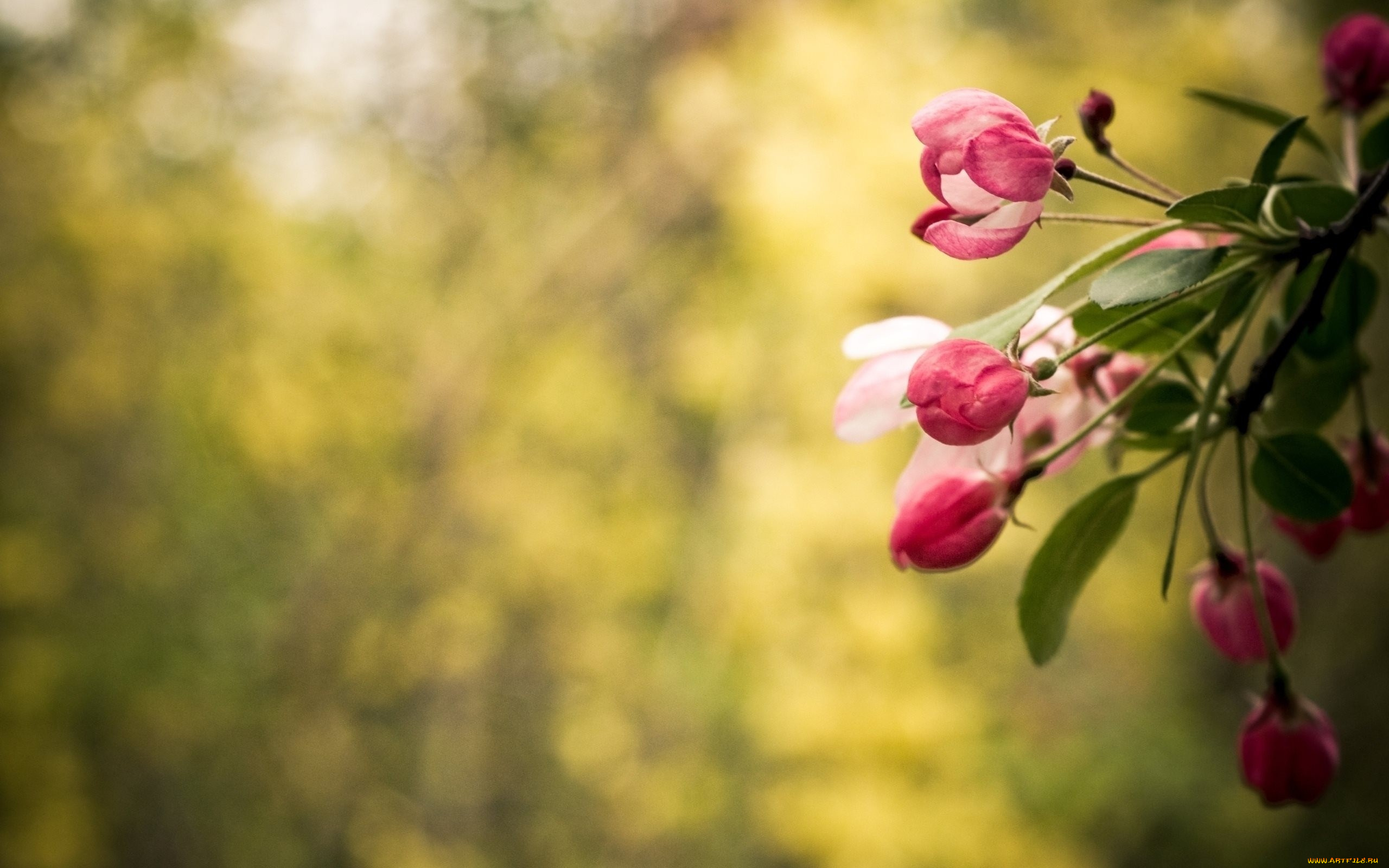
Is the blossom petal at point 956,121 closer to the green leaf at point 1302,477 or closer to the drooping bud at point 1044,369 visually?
the drooping bud at point 1044,369

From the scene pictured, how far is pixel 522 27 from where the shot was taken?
233 centimetres

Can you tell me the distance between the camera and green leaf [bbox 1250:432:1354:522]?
334 millimetres

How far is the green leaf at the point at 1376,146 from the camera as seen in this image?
1.27 ft

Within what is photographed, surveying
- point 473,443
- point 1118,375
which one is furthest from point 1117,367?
point 473,443

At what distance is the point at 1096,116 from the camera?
35cm

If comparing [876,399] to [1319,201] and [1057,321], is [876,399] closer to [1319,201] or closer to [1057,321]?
[1057,321]

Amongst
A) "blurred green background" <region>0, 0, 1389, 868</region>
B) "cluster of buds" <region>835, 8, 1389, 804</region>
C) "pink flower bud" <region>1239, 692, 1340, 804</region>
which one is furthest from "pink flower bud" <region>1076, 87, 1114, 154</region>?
A: "blurred green background" <region>0, 0, 1389, 868</region>

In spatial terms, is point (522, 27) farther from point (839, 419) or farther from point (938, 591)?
point (839, 419)

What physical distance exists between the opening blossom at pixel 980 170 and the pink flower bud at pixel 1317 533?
0.64 feet

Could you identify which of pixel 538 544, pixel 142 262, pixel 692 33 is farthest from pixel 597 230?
pixel 142 262

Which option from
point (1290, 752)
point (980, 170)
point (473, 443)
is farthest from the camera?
point (473, 443)

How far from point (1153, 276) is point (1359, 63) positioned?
25cm

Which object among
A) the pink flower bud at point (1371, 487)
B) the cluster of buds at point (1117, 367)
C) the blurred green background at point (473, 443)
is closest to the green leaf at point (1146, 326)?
the cluster of buds at point (1117, 367)

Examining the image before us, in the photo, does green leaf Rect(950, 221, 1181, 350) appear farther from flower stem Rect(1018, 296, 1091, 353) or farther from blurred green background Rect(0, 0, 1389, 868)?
blurred green background Rect(0, 0, 1389, 868)
